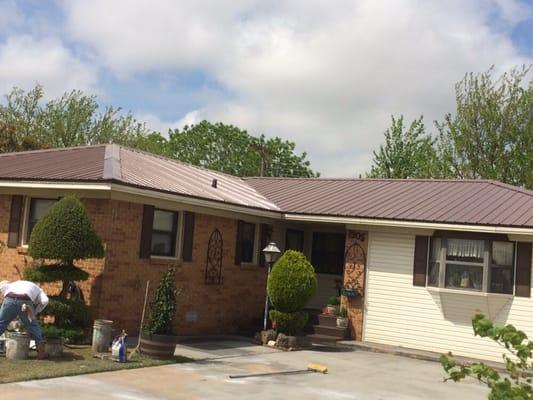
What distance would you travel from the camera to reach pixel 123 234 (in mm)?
12852

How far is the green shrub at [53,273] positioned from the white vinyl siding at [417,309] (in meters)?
7.34

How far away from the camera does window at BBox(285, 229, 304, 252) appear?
18.7 meters

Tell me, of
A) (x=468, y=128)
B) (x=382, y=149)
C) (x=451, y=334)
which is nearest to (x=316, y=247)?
(x=451, y=334)

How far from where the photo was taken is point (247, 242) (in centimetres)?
1709

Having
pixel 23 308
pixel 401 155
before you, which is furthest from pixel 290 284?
pixel 401 155

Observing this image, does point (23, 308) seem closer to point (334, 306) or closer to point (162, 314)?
point (162, 314)

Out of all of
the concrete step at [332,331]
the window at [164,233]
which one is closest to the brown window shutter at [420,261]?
the concrete step at [332,331]

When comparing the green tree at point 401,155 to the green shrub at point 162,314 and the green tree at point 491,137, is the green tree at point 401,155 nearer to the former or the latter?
the green tree at point 491,137

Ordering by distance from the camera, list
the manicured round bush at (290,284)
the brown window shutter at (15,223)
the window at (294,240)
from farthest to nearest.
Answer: the window at (294,240) → the manicured round bush at (290,284) → the brown window shutter at (15,223)

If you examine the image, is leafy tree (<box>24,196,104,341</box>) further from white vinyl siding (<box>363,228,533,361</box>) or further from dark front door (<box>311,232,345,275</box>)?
dark front door (<box>311,232,345,275</box>)

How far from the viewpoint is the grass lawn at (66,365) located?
28.5ft

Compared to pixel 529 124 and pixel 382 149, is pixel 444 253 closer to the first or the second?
pixel 529 124

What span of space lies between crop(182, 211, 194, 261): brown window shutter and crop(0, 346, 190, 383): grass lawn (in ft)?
11.9

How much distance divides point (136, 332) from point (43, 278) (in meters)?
2.62
